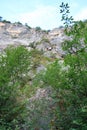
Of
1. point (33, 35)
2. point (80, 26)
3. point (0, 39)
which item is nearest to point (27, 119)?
point (80, 26)

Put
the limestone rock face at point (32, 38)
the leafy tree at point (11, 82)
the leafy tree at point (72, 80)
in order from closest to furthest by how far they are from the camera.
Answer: the leafy tree at point (72, 80) → the leafy tree at point (11, 82) → the limestone rock face at point (32, 38)

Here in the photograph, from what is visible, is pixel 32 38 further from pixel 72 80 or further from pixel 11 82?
pixel 72 80

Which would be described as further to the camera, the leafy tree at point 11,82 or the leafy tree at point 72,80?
the leafy tree at point 11,82

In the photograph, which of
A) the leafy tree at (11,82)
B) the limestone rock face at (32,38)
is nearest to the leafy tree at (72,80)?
the leafy tree at (11,82)

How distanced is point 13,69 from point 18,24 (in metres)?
15.6

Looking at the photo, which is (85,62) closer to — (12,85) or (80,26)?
(80,26)

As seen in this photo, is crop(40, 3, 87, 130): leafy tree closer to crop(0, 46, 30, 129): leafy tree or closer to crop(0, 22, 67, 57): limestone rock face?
crop(0, 46, 30, 129): leafy tree

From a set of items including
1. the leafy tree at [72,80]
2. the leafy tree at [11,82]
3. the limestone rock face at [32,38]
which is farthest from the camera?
the limestone rock face at [32,38]

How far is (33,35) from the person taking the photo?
28031 mm

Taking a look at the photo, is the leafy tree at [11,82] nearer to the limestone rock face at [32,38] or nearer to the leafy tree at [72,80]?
the leafy tree at [72,80]

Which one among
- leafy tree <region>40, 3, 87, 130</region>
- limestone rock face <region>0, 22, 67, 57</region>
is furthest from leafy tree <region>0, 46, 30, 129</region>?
limestone rock face <region>0, 22, 67, 57</region>

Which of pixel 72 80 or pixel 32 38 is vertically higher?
pixel 32 38

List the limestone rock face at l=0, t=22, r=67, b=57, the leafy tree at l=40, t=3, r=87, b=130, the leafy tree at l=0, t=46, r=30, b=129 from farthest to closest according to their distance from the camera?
the limestone rock face at l=0, t=22, r=67, b=57
the leafy tree at l=0, t=46, r=30, b=129
the leafy tree at l=40, t=3, r=87, b=130

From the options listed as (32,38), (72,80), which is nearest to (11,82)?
(72,80)
